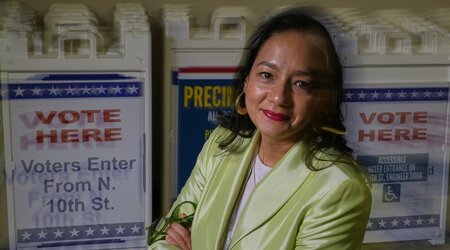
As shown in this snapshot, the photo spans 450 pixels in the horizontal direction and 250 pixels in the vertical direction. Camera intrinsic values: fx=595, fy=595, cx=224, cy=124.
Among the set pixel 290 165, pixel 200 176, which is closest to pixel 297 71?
pixel 290 165

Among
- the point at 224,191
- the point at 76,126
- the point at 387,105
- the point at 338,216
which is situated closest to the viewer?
the point at 338,216

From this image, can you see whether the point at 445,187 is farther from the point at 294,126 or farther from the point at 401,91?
the point at 294,126

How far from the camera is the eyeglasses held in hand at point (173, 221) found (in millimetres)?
915

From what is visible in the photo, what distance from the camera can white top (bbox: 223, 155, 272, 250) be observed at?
32.3 inches

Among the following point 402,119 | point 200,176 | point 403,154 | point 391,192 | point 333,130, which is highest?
point 333,130

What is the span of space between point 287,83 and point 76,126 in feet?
3.24

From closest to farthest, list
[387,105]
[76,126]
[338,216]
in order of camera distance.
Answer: [338,216] < [76,126] < [387,105]

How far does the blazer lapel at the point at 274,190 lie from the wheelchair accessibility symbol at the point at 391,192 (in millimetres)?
1121

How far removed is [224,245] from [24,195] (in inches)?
38.3

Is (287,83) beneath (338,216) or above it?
above

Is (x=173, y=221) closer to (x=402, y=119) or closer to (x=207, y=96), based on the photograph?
(x=207, y=96)

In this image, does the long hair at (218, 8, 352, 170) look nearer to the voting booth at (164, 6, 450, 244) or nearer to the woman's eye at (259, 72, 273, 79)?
the woman's eye at (259, 72, 273, 79)

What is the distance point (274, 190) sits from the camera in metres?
0.78

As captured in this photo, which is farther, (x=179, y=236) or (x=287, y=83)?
(x=179, y=236)
